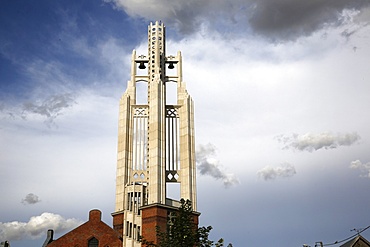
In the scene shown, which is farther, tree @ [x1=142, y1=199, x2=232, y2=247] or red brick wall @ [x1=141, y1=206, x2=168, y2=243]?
red brick wall @ [x1=141, y1=206, x2=168, y2=243]

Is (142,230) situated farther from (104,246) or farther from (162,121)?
(162,121)

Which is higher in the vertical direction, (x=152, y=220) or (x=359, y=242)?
(x=152, y=220)

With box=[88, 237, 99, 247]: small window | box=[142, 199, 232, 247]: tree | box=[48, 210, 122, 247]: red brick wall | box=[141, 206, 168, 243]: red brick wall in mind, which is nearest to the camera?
box=[142, 199, 232, 247]: tree

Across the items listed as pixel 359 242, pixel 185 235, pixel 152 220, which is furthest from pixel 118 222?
pixel 359 242

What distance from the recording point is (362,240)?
173 ft

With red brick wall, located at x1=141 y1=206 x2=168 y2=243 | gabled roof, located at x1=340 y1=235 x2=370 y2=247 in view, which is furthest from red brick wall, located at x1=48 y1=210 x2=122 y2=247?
gabled roof, located at x1=340 y1=235 x2=370 y2=247

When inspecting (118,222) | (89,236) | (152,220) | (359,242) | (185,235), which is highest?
(118,222)

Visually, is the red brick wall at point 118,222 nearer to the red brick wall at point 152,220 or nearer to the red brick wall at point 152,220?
the red brick wall at point 152,220

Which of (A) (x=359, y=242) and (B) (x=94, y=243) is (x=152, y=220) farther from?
(A) (x=359, y=242)

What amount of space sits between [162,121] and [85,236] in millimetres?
13041

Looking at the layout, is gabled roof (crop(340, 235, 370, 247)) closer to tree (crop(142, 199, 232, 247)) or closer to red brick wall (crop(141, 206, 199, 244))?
red brick wall (crop(141, 206, 199, 244))

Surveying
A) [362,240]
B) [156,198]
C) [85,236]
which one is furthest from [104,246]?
[362,240]

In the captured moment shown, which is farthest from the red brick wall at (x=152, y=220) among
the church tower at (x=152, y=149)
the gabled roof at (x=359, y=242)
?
the gabled roof at (x=359, y=242)

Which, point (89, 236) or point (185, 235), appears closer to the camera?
point (185, 235)
